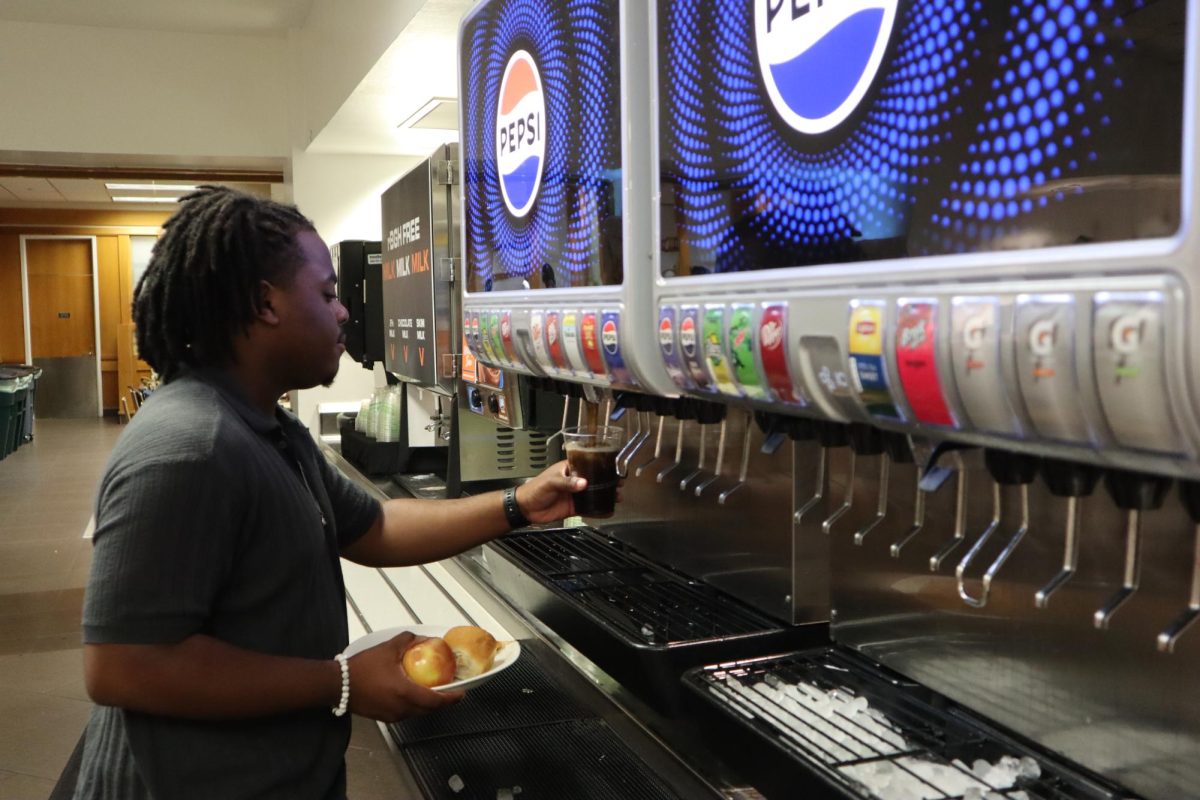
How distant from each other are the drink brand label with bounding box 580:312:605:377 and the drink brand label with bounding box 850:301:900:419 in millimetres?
651

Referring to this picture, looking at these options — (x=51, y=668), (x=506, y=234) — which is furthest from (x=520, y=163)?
(x=51, y=668)

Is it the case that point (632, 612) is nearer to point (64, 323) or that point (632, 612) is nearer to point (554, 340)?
point (554, 340)

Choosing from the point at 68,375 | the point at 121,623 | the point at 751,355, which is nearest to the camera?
the point at 751,355

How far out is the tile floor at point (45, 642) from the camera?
2.04 meters

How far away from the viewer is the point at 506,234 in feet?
7.77

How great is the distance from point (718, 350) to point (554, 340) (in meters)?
0.58

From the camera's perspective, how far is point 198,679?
56.2 inches

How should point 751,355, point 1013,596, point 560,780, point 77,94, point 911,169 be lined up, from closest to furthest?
point 911,169
point 751,355
point 1013,596
point 560,780
point 77,94

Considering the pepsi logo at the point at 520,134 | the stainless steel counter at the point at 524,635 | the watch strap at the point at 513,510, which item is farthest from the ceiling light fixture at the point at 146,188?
the watch strap at the point at 513,510

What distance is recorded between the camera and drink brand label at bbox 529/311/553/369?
6.34ft

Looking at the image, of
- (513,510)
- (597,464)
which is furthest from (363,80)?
(597,464)

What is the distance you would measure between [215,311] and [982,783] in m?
1.22

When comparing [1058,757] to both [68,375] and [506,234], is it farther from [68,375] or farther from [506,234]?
[68,375]

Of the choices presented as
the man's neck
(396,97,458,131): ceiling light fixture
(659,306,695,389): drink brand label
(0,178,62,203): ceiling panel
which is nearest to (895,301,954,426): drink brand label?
(659,306,695,389): drink brand label
